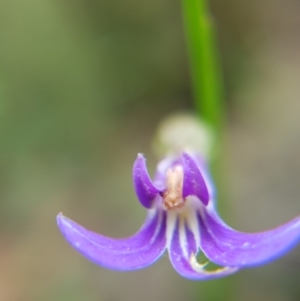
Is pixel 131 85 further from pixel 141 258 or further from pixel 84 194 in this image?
pixel 141 258

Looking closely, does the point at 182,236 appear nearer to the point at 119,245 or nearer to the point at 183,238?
the point at 183,238

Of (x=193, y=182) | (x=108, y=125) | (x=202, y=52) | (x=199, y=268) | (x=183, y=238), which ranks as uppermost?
(x=108, y=125)

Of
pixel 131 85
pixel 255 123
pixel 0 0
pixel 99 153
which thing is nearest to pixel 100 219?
pixel 99 153

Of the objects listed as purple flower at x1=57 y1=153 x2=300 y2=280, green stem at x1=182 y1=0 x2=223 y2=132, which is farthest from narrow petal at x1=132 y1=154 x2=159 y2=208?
green stem at x1=182 y1=0 x2=223 y2=132

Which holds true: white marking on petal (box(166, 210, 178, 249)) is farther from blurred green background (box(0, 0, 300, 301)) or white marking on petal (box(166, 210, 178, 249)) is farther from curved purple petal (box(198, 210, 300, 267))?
blurred green background (box(0, 0, 300, 301))

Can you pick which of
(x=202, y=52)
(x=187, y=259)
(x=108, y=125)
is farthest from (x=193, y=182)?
(x=108, y=125)

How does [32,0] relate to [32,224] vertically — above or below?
above
